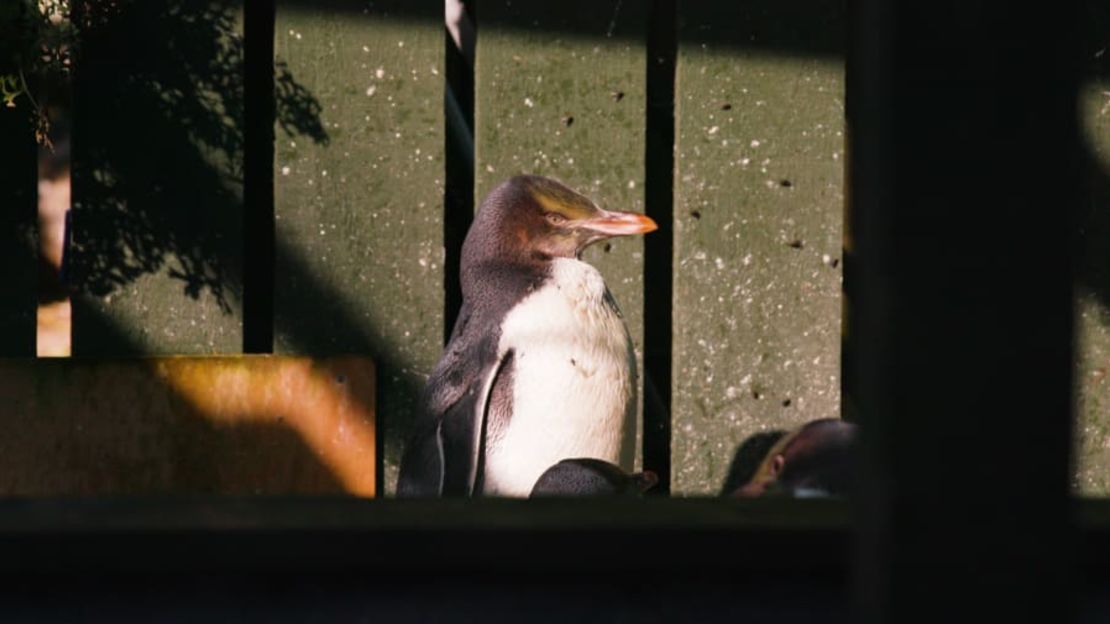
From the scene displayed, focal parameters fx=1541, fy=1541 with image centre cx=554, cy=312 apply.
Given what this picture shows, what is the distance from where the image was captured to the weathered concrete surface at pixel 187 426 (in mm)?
2480

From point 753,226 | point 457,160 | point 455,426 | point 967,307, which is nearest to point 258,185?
point 457,160

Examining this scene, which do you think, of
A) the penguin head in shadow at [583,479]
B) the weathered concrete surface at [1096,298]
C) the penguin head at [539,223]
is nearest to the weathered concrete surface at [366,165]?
the penguin head at [539,223]

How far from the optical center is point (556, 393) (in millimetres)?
2197

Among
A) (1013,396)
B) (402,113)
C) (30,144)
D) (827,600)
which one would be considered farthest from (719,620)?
(30,144)

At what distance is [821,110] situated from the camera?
256 centimetres

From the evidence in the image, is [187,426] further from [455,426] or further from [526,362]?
[526,362]

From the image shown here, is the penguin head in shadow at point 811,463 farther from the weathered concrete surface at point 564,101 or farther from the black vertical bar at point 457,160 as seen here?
the black vertical bar at point 457,160

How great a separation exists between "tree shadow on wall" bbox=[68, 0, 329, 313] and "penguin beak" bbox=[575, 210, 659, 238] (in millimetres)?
491

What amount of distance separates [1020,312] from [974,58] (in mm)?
91

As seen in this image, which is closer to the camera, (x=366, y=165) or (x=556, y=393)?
(x=556, y=393)

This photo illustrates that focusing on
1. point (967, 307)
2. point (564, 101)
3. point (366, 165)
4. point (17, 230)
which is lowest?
point (967, 307)

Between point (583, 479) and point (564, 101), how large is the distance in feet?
2.50

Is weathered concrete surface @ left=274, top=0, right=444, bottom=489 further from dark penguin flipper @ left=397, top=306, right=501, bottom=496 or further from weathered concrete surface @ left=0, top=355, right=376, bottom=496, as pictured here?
dark penguin flipper @ left=397, top=306, right=501, bottom=496

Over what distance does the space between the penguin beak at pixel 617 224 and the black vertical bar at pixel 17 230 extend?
0.91 metres
